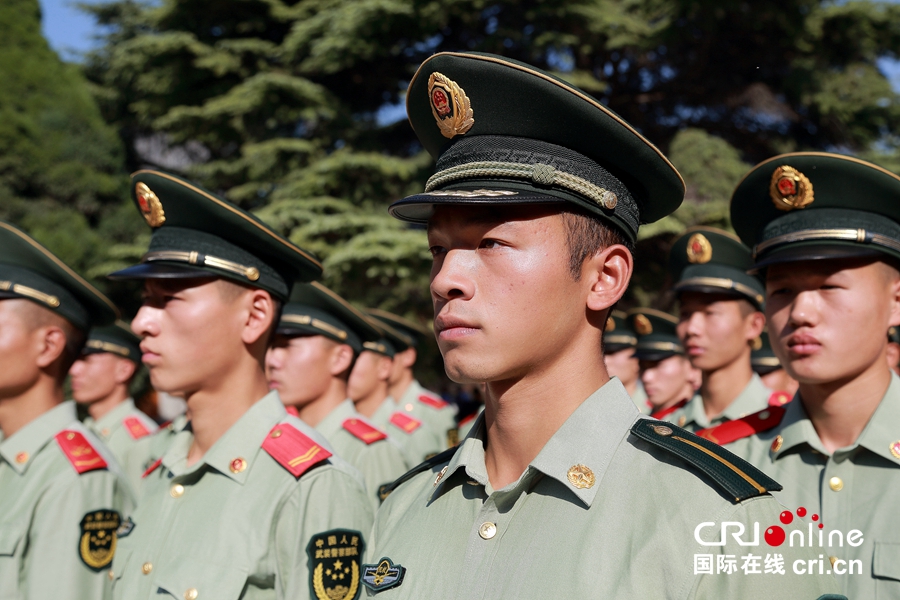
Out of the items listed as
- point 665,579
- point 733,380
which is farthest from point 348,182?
point 665,579

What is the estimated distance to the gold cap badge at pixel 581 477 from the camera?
1.81m

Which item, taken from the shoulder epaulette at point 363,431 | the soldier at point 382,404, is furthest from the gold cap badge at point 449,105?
the soldier at point 382,404

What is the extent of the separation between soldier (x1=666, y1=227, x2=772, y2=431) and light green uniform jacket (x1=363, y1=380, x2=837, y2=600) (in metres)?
3.89

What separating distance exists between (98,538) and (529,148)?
2.77m

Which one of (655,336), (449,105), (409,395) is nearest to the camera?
(449,105)

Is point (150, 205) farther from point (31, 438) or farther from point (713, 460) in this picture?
point (713, 460)

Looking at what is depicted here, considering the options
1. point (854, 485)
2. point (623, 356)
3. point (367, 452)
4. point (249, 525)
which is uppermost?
point (623, 356)

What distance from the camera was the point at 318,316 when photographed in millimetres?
5992

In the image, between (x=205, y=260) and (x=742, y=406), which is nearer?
(x=205, y=260)

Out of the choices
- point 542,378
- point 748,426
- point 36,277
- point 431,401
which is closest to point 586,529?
point 542,378

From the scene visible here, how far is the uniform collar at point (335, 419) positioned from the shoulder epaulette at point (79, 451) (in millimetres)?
2467

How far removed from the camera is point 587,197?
1.94 metres

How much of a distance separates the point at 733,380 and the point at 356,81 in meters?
11.8

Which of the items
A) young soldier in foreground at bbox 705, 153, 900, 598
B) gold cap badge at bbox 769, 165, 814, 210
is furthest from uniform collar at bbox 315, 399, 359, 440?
gold cap badge at bbox 769, 165, 814, 210
